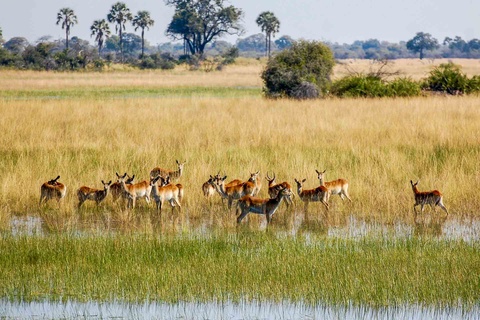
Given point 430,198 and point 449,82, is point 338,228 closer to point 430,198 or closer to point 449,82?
point 430,198

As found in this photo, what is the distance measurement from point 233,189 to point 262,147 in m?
5.82

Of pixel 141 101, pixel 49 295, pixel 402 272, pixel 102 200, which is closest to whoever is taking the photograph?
pixel 49 295

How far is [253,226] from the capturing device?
12836mm

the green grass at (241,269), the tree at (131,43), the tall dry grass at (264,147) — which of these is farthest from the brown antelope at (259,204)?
the tree at (131,43)

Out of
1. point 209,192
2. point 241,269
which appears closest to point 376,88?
point 209,192

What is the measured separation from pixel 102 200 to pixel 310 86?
2080cm

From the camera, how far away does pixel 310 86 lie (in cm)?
3406

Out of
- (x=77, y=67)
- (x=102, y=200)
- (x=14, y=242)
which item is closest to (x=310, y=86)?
(x=102, y=200)

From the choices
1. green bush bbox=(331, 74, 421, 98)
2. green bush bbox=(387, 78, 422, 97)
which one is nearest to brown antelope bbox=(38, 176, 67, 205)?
green bush bbox=(331, 74, 421, 98)

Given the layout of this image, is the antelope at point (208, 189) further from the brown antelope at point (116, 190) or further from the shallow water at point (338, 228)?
the brown antelope at point (116, 190)

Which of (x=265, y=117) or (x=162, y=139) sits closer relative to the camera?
(x=162, y=139)

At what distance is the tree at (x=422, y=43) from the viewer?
16062cm

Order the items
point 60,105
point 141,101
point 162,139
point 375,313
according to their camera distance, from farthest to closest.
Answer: point 141,101, point 60,105, point 162,139, point 375,313

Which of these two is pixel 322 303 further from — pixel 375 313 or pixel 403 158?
pixel 403 158
